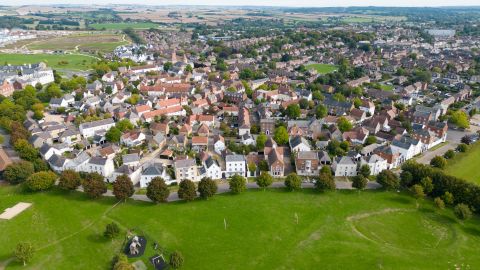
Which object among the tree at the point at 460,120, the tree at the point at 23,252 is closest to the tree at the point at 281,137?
the tree at the point at 460,120

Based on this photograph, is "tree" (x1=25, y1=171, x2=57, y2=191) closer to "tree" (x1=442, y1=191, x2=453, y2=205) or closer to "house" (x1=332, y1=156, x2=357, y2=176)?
"house" (x1=332, y1=156, x2=357, y2=176)

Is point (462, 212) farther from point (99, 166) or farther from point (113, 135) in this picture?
point (113, 135)

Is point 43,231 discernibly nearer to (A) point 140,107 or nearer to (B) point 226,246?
(B) point 226,246

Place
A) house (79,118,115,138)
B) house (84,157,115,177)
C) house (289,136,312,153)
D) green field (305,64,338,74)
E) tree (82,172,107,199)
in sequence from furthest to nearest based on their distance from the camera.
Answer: green field (305,64,338,74)
house (79,118,115,138)
house (289,136,312,153)
house (84,157,115,177)
tree (82,172,107,199)

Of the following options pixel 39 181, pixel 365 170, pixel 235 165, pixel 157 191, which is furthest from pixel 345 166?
pixel 39 181

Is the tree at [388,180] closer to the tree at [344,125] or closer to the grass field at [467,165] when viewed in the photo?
the grass field at [467,165]

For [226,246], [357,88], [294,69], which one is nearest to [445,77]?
[357,88]

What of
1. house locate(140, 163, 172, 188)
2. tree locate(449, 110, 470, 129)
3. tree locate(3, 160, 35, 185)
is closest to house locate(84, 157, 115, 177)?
house locate(140, 163, 172, 188)
